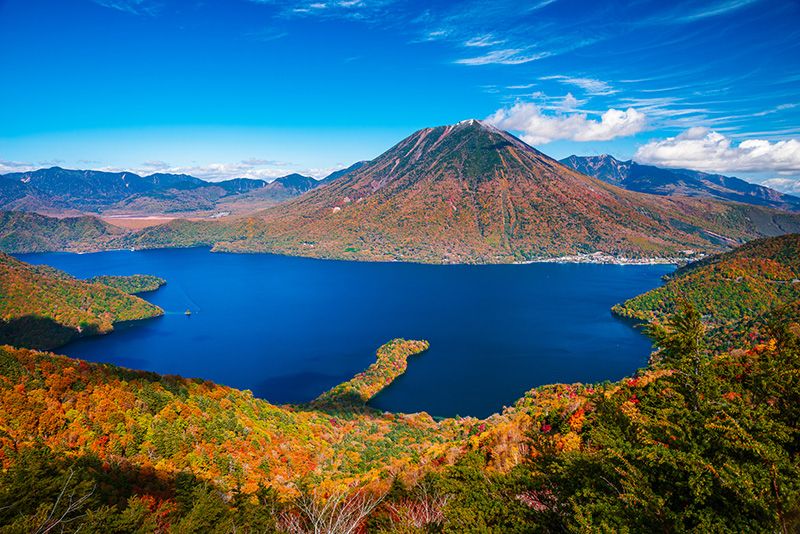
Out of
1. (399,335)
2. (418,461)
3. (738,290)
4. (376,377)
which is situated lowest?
(376,377)

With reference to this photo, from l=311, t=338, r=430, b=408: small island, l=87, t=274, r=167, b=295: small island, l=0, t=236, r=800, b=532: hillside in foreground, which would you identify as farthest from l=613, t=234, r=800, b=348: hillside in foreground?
l=87, t=274, r=167, b=295: small island

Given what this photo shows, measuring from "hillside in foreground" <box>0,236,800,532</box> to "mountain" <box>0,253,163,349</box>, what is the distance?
83.9m

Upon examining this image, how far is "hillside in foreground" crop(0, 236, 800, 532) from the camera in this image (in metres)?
13.2

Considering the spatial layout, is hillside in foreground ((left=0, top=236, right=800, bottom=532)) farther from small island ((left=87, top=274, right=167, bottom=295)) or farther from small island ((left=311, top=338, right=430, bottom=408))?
small island ((left=87, top=274, right=167, bottom=295))

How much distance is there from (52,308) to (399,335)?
9278 cm

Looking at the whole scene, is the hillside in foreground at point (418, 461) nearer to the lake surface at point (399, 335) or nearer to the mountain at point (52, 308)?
the lake surface at point (399, 335)

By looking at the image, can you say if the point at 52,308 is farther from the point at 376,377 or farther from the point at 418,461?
the point at 418,461

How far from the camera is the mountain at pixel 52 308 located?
102m

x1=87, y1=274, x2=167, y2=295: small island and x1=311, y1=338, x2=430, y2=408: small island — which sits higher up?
x1=87, y1=274, x2=167, y2=295: small island

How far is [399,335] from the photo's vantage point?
108000 millimetres

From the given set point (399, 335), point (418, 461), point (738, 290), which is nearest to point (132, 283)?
point (399, 335)

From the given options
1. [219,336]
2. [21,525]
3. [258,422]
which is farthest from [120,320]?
[21,525]

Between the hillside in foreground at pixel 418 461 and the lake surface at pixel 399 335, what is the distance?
34.6m

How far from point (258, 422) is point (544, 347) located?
71187 mm
